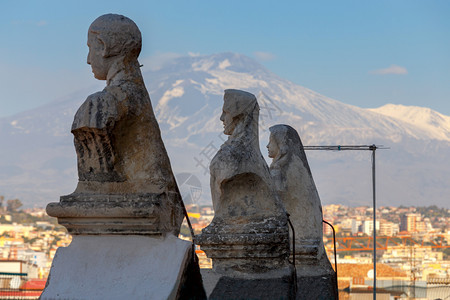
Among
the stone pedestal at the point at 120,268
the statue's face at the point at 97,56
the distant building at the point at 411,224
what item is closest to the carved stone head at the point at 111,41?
the statue's face at the point at 97,56

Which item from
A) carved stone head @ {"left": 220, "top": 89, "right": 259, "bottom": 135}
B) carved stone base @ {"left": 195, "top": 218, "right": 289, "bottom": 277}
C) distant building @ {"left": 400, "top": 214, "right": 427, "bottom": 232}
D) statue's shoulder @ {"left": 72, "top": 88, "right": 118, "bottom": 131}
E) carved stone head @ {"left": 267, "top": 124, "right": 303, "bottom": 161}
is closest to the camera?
statue's shoulder @ {"left": 72, "top": 88, "right": 118, "bottom": 131}

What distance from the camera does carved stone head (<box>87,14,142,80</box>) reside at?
24.0ft

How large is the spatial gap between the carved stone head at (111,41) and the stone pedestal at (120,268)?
138 cm

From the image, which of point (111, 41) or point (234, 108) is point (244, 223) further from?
point (111, 41)

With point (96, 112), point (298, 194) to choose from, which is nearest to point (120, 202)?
point (96, 112)

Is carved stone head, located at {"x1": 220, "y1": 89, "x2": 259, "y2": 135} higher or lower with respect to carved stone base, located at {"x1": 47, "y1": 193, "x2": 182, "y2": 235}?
A: higher

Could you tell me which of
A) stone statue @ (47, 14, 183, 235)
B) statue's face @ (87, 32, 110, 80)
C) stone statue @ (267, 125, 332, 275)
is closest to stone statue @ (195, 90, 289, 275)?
stone statue @ (47, 14, 183, 235)

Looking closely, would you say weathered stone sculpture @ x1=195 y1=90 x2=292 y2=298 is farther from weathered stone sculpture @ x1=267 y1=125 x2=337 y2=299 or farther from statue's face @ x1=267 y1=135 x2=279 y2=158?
statue's face @ x1=267 y1=135 x2=279 y2=158

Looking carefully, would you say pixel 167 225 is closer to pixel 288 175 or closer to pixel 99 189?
pixel 99 189

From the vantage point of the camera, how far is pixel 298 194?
11.3 meters

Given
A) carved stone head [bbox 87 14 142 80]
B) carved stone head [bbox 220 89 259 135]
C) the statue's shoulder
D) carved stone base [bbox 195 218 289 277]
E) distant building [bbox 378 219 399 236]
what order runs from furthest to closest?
distant building [bbox 378 219 399 236]
carved stone head [bbox 220 89 259 135]
carved stone base [bbox 195 218 289 277]
carved stone head [bbox 87 14 142 80]
the statue's shoulder

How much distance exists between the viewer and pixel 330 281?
1104 centimetres

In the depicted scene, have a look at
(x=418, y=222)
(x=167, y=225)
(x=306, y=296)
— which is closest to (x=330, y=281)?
(x=306, y=296)

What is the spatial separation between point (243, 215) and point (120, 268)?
6.54 ft
